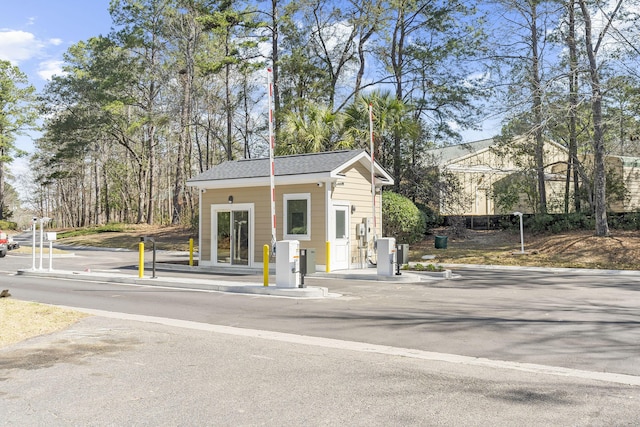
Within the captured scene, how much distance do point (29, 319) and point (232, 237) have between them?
34.1 ft

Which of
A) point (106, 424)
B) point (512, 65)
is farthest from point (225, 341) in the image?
point (512, 65)

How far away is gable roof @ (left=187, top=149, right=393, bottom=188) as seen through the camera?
17.2 m

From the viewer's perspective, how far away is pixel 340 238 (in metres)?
17.7

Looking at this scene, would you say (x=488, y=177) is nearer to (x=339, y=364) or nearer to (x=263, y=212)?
(x=263, y=212)

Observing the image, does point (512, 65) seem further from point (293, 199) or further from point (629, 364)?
point (629, 364)

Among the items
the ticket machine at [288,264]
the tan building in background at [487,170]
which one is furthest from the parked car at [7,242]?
the tan building in background at [487,170]

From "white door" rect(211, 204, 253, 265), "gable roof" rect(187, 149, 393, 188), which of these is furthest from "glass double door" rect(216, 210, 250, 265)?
"gable roof" rect(187, 149, 393, 188)

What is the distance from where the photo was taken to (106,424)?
13.7 feet

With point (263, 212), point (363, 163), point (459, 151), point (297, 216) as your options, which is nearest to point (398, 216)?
point (363, 163)

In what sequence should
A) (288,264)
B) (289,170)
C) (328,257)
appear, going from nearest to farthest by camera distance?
(288,264) → (328,257) → (289,170)

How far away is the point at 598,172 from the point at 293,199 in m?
13.2

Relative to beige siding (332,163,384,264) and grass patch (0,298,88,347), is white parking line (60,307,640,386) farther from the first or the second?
beige siding (332,163,384,264)

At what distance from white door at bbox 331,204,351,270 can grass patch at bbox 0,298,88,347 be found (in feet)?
30.5

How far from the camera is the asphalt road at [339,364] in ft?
14.5
